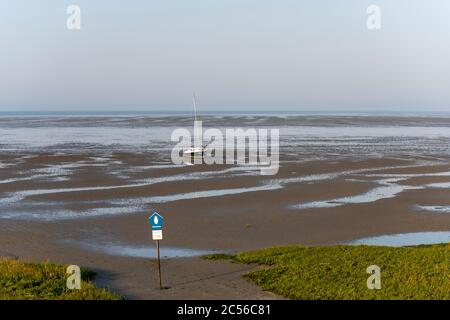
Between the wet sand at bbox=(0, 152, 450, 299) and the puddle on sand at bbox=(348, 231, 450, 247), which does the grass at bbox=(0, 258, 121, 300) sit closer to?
the wet sand at bbox=(0, 152, 450, 299)

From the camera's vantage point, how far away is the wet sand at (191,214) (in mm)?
18484

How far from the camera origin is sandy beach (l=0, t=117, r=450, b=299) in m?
19.1

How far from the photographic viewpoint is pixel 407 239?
24.0 meters

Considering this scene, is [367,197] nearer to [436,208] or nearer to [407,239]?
[436,208]

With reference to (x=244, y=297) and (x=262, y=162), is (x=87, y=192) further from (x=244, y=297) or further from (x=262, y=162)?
(x=244, y=297)

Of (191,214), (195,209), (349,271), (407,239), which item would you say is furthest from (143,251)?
(407,239)

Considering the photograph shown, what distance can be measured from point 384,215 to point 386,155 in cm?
2715

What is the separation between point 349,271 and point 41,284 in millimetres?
8659

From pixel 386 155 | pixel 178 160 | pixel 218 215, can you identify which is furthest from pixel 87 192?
pixel 386 155

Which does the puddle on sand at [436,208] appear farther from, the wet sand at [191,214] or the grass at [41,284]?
the grass at [41,284]

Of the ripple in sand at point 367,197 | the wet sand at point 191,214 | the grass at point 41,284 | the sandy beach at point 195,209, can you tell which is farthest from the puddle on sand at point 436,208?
the grass at point 41,284

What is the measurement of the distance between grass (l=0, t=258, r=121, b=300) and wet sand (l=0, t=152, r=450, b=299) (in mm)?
1002

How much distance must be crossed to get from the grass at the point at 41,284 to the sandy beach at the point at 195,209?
1089mm

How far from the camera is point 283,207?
98.1 feet
